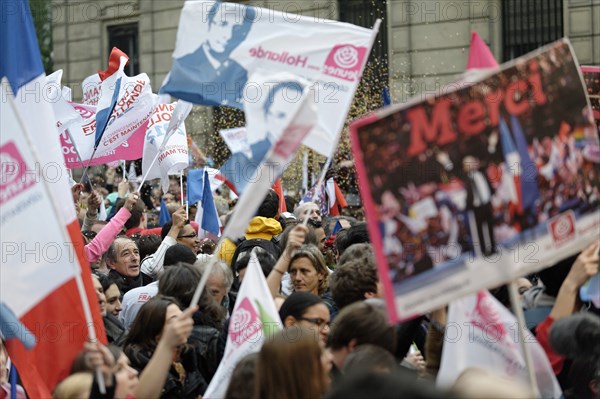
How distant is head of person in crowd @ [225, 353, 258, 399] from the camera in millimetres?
4387

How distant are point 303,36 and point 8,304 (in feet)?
7.88

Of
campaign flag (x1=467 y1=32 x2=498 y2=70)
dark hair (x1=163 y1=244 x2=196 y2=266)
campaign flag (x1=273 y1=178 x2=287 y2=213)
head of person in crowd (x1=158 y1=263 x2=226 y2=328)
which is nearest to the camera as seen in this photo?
campaign flag (x1=467 y1=32 x2=498 y2=70)

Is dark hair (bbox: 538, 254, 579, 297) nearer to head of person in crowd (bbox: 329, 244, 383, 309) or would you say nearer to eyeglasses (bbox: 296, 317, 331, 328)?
head of person in crowd (bbox: 329, 244, 383, 309)

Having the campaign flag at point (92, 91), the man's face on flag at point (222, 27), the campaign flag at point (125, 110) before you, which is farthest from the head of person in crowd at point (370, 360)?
the campaign flag at point (92, 91)

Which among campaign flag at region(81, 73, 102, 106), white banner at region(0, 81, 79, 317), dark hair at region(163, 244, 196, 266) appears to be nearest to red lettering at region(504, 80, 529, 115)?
white banner at region(0, 81, 79, 317)

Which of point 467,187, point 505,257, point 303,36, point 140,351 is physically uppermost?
point 303,36

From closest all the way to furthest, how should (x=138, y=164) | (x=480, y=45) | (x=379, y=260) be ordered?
(x=379, y=260) < (x=480, y=45) < (x=138, y=164)

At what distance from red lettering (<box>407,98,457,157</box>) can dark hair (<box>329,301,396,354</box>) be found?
3.53ft

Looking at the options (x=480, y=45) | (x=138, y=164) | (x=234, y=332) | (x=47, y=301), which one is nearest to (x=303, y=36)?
(x=480, y=45)

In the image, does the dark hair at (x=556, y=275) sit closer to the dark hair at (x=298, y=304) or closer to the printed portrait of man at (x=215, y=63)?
the dark hair at (x=298, y=304)

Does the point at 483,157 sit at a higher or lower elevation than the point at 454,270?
higher

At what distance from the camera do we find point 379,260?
407 centimetres

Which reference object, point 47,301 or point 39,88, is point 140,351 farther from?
point 39,88

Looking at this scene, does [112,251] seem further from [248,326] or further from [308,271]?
[248,326]
